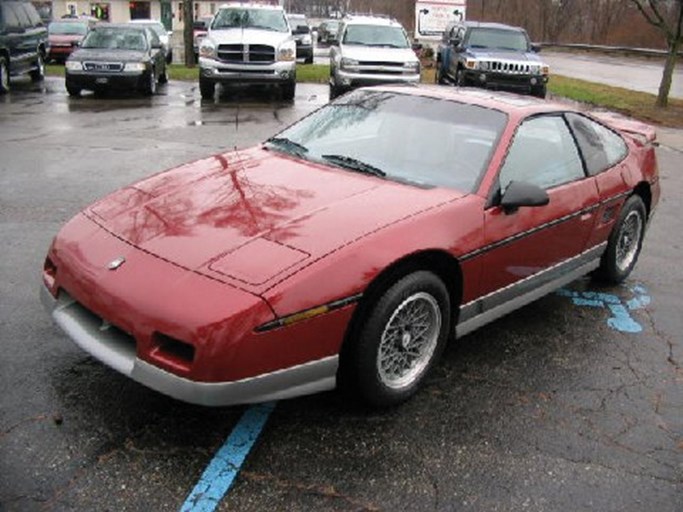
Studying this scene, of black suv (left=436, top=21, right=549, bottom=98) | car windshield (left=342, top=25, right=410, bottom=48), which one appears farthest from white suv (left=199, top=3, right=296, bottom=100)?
black suv (left=436, top=21, right=549, bottom=98)

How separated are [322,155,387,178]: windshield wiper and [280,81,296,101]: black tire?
11.3 meters

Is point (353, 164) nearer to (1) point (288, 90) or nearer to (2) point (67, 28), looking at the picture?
(1) point (288, 90)

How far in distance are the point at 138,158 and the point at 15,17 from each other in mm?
9170

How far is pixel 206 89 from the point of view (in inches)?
601

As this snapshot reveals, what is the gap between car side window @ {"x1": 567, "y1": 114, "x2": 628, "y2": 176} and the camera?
4652mm

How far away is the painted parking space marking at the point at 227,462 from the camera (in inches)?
106

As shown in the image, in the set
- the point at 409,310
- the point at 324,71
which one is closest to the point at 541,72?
the point at 324,71

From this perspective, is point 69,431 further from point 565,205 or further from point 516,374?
point 565,205

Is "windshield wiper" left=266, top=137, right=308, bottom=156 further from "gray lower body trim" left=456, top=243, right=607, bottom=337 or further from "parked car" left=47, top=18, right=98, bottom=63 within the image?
"parked car" left=47, top=18, right=98, bottom=63

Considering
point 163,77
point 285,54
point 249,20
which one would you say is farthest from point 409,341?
point 163,77

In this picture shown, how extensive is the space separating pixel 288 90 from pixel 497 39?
18.5 feet

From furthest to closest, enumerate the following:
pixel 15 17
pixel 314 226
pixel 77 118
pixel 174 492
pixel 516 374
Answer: pixel 15 17, pixel 77 118, pixel 516 374, pixel 314 226, pixel 174 492

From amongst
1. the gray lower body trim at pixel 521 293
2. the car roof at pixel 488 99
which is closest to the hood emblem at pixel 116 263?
the gray lower body trim at pixel 521 293

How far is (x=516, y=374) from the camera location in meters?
3.83
